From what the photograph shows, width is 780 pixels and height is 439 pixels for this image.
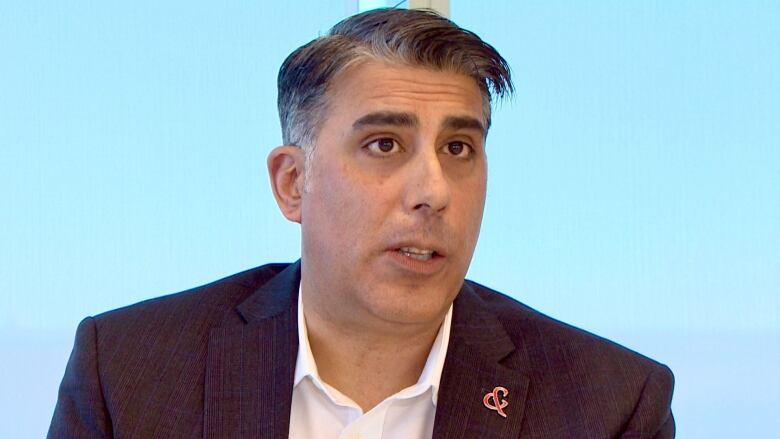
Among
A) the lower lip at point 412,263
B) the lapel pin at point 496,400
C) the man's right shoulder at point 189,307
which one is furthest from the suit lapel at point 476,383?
the man's right shoulder at point 189,307

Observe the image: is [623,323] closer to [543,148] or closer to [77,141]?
[543,148]

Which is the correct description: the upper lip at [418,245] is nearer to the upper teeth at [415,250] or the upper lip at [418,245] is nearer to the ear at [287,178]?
the upper teeth at [415,250]

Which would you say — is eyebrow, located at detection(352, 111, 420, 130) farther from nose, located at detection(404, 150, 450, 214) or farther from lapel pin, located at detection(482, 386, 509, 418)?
lapel pin, located at detection(482, 386, 509, 418)

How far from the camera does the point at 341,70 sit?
1976 millimetres

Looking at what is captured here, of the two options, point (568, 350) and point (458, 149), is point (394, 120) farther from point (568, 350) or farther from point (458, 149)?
point (568, 350)

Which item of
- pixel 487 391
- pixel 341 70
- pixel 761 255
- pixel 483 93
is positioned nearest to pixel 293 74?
pixel 341 70

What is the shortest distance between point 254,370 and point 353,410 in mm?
223

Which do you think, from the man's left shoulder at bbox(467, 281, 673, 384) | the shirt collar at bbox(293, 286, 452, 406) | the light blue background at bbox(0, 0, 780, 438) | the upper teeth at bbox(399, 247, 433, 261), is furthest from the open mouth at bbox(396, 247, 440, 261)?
the light blue background at bbox(0, 0, 780, 438)

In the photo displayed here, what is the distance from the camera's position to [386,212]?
1.86 meters

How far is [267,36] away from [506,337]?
1.05 meters

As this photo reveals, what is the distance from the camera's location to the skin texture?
186cm

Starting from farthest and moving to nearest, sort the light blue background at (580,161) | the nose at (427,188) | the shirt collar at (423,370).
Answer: the light blue background at (580,161), the shirt collar at (423,370), the nose at (427,188)

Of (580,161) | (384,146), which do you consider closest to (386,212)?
(384,146)

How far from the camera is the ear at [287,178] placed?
2.07m
